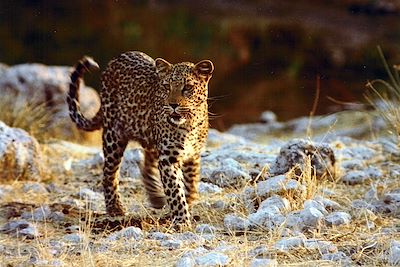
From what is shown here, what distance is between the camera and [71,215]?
22.6 ft

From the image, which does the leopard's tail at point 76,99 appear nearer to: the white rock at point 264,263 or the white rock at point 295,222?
the white rock at point 295,222

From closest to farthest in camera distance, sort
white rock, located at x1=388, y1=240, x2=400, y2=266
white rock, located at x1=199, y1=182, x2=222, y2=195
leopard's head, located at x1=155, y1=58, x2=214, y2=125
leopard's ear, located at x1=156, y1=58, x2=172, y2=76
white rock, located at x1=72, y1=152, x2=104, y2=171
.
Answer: white rock, located at x1=388, y1=240, x2=400, y2=266, leopard's head, located at x1=155, y1=58, x2=214, y2=125, leopard's ear, located at x1=156, y1=58, x2=172, y2=76, white rock, located at x1=199, y1=182, x2=222, y2=195, white rock, located at x1=72, y1=152, x2=104, y2=171

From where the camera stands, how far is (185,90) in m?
6.32

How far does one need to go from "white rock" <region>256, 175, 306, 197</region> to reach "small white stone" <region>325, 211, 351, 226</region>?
331mm

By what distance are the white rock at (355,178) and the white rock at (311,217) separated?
5.00 ft

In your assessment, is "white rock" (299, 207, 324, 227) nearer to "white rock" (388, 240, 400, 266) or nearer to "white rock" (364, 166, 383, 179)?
"white rock" (388, 240, 400, 266)

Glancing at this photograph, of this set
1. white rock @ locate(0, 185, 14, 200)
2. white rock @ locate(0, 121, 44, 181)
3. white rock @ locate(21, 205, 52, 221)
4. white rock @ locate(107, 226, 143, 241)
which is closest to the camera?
white rock @ locate(107, 226, 143, 241)

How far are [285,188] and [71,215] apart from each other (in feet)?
4.80

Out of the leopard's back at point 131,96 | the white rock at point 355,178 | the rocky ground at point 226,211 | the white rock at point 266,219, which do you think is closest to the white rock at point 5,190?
the rocky ground at point 226,211

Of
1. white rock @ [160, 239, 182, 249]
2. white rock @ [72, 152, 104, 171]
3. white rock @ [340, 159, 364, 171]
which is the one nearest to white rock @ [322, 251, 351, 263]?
white rock @ [160, 239, 182, 249]

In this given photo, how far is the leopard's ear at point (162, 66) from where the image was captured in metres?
6.54

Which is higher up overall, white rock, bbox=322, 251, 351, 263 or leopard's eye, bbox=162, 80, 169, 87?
leopard's eye, bbox=162, 80, 169, 87

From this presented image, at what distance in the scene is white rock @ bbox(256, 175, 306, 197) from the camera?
6539 millimetres

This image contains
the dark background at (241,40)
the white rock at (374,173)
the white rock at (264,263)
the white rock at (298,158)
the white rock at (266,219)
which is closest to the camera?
the white rock at (264,263)
